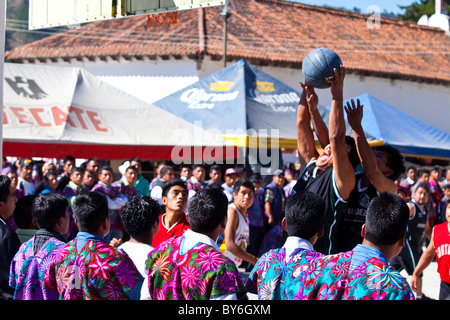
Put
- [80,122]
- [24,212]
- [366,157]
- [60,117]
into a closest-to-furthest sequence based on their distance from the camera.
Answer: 1. [366,157]
2. [24,212]
3. [60,117]
4. [80,122]

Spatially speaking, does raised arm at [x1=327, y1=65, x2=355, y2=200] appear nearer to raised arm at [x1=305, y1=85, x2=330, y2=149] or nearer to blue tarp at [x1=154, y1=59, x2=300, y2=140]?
raised arm at [x1=305, y1=85, x2=330, y2=149]

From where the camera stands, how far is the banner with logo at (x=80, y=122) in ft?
33.2

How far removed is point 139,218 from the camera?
3877mm

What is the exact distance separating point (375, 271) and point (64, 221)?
2258mm

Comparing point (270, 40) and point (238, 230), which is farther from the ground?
point (270, 40)

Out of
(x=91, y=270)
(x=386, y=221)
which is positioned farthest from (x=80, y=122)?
(x=386, y=221)

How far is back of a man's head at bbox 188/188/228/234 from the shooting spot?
340cm

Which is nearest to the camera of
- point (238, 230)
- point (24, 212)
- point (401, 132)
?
point (24, 212)

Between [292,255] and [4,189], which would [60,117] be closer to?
[4,189]

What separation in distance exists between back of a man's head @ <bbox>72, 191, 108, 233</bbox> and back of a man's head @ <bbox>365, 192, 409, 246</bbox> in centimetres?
158

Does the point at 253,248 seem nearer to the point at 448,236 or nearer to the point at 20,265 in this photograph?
the point at 448,236

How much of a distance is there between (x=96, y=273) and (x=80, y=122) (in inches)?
298

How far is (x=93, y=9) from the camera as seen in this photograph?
21.0 ft

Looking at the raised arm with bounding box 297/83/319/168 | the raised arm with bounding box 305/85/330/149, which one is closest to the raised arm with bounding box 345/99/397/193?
the raised arm with bounding box 305/85/330/149
